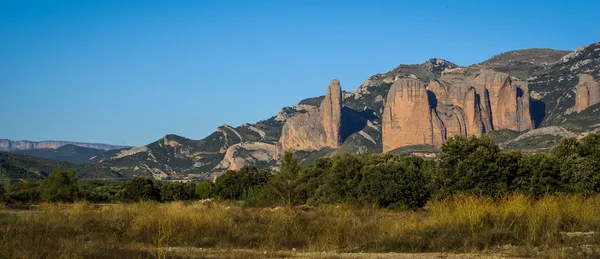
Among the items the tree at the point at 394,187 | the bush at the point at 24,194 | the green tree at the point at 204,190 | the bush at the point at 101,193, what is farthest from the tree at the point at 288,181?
the bush at the point at 24,194

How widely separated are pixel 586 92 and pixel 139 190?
540ft

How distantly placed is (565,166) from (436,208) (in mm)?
23716

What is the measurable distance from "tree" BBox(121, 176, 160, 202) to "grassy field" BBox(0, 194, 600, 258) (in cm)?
4591

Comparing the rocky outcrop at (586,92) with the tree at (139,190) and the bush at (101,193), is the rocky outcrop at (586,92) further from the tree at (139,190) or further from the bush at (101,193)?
the bush at (101,193)

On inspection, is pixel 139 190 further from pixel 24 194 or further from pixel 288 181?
pixel 288 181

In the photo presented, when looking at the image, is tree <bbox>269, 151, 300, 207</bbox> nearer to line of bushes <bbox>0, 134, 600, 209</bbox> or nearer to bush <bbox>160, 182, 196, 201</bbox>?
line of bushes <bbox>0, 134, 600, 209</bbox>

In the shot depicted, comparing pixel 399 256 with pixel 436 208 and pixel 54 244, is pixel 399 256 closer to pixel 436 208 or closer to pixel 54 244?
pixel 436 208

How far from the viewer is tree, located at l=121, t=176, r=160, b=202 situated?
205 feet

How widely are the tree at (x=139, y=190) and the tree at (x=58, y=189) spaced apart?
775 cm

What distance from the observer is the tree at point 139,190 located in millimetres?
62500

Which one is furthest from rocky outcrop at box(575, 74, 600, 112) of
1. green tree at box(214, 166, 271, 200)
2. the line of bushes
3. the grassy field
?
the grassy field

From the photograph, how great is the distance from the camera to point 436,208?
16.1 metres

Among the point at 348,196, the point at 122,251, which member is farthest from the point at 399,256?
the point at 348,196

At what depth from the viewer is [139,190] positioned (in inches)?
2483
